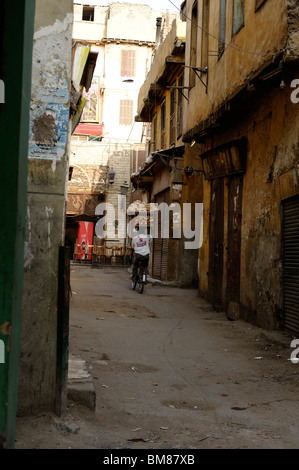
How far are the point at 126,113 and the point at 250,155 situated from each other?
2710cm

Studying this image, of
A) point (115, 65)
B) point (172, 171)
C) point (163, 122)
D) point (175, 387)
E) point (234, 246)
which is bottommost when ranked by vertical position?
point (175, 387)

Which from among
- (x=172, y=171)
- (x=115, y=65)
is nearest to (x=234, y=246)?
(x=172, y=171)

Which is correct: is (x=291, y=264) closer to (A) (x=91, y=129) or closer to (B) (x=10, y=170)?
(B) (x=10, y=170)

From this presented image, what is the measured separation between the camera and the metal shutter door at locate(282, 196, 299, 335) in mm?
7352

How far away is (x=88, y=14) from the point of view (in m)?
37.1

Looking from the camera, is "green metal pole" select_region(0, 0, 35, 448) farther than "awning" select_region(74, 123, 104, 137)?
→ No

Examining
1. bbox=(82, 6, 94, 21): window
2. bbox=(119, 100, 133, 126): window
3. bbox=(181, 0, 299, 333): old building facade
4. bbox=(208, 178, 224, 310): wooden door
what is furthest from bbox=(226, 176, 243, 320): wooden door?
bbox=(82, 6, 94, 21): window

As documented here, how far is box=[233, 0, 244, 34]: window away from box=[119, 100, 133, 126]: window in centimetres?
2579

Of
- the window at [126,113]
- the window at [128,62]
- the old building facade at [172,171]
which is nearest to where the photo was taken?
the old building facade at [172,171]

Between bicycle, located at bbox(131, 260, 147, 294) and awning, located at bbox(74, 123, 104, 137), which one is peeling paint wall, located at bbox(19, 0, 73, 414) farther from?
awning, located at bbox(74, 123, 104, 137)

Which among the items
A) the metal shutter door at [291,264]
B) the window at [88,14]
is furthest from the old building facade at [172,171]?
the window at [88,14]

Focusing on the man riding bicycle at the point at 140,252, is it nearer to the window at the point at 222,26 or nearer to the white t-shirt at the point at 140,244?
the white t-shirt at the point at 140,244

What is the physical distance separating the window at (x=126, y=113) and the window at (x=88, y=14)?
22.4ft

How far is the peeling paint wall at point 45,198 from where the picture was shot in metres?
3.60
